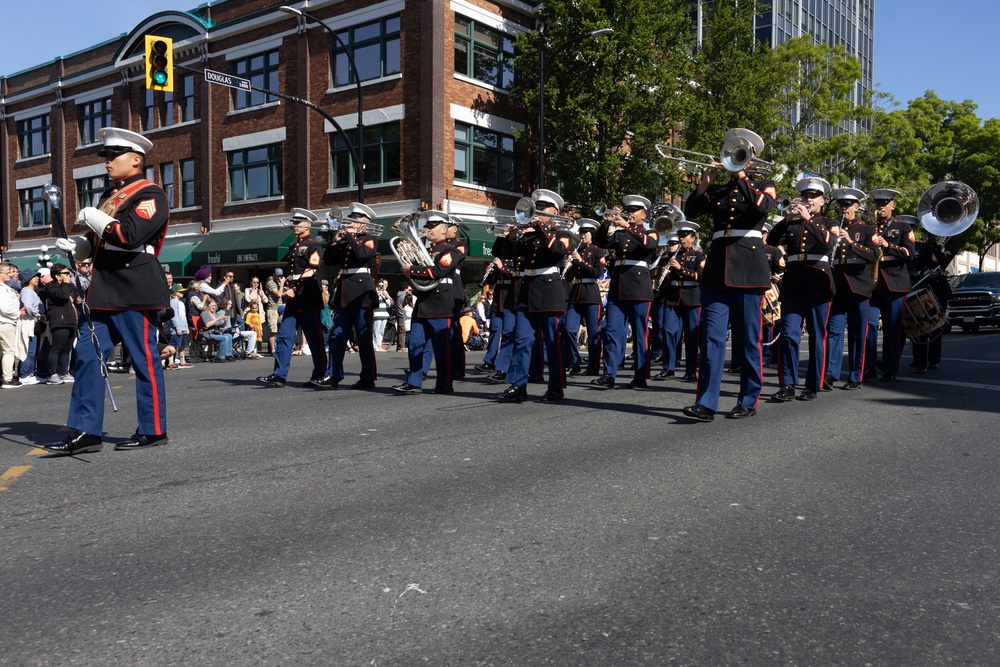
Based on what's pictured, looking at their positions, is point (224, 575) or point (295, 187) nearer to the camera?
point (224, 575)

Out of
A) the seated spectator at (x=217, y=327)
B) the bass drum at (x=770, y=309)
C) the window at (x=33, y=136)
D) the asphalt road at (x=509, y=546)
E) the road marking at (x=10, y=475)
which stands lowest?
the asphalt road at (x=509, y=546)

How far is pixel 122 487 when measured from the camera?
200 inches

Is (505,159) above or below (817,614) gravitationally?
above

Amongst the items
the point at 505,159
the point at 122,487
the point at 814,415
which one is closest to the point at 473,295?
the point at 505,159

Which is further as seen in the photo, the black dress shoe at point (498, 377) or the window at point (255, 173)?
the window at point (255, 173)

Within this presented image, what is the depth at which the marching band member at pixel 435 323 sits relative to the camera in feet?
32.3

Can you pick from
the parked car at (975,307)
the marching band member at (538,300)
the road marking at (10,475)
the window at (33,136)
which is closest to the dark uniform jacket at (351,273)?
the marching band member at (538,300)

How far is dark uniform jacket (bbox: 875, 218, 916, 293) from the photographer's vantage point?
36.7 ft

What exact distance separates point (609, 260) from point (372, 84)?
20.5m

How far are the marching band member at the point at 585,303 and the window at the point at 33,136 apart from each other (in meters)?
37.0

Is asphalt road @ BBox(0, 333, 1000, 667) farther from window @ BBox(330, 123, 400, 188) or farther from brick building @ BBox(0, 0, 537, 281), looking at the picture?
window @ BBox(330, 123, 400, 188)

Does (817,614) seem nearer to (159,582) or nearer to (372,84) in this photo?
(159,582)

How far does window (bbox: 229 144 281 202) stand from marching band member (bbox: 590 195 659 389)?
23.7m

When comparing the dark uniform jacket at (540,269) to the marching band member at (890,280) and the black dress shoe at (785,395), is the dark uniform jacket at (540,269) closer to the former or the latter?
the black dress shoe at (785,395)
